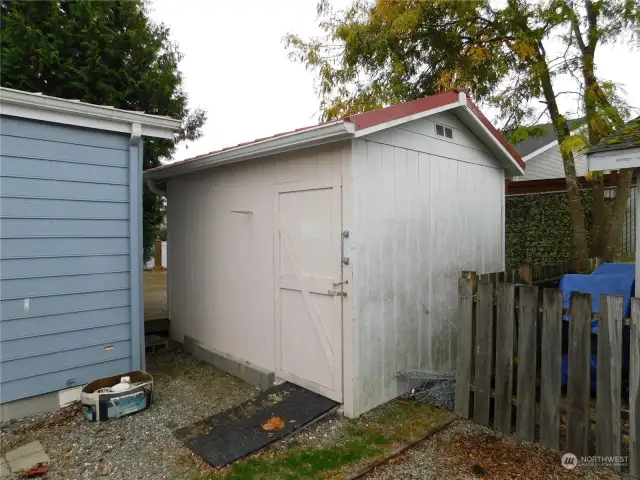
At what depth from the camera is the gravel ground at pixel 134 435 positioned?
2.88m

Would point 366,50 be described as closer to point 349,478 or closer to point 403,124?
point 403,124

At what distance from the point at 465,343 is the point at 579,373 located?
0.91 m

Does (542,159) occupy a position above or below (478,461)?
above

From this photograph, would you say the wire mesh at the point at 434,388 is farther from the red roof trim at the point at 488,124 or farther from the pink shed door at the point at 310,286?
the red roof trim at the point at 488,124

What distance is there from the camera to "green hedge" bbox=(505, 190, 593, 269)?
798 centimetres

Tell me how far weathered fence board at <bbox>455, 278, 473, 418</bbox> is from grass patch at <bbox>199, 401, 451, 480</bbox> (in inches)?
9.0

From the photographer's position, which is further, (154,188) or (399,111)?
(154,188)

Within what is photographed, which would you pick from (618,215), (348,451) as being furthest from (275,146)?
(618,215)

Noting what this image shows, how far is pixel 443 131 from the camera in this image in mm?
4438

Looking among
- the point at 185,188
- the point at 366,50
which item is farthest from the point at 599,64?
the point at 185,188

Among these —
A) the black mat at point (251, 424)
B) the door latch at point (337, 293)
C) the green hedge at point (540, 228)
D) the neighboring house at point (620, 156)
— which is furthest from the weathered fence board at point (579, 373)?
the green hedge at point (540, 228)

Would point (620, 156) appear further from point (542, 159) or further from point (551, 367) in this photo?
point (542, 159)

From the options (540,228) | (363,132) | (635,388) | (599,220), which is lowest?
(635,388)

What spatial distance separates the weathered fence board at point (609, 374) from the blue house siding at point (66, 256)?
4159 mm
